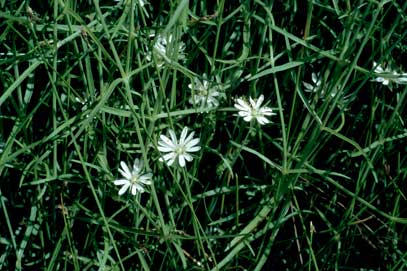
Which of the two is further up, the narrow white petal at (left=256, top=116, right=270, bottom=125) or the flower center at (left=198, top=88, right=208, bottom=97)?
the flower center at (left=198, top=88, right=208, bottom=97)

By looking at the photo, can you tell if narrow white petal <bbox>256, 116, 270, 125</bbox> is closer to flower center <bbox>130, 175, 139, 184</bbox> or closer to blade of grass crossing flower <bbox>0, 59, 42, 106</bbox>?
flower center <bbox>130, 175, 139, 184</bbox>

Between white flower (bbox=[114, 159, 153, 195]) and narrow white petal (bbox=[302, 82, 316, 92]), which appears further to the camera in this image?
narrow white petal (bbox=[302, 82, 316, 92])

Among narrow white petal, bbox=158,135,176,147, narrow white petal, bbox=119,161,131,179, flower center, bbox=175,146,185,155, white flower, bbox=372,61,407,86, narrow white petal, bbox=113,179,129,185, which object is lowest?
narrow white petal, bbox=113,179,129,185

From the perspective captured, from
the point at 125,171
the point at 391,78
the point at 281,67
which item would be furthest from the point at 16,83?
the point at 391,78

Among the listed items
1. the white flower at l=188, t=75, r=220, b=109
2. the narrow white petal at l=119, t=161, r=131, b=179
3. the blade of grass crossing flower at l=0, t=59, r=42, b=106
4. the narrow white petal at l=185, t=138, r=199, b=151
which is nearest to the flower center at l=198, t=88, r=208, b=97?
the white flower at l=188, t=75, r=220, b=109

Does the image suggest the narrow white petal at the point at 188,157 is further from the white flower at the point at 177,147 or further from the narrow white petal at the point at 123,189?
the narrow white petal at the point at 123,189

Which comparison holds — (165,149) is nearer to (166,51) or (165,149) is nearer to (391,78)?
(166,51)

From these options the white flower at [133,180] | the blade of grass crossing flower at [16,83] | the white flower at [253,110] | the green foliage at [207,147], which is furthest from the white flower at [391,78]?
the blade of grass crossing flower at [16,83]
